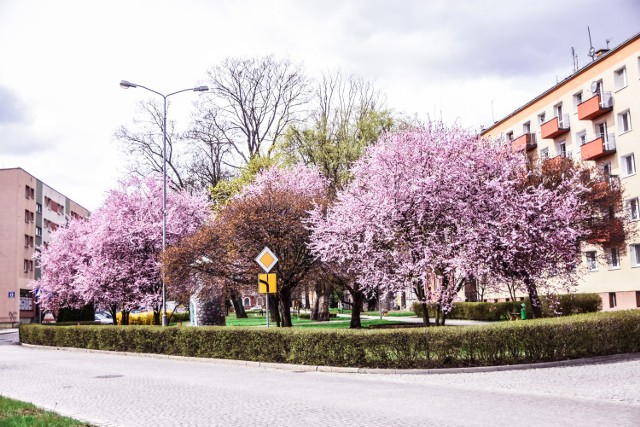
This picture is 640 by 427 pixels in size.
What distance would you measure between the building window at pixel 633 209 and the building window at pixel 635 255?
166 centimetres

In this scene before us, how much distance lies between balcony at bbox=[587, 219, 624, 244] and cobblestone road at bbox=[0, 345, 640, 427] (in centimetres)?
2042

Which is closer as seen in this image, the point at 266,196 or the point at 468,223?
the point at 468,223

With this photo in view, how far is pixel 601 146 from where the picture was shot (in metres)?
41.4

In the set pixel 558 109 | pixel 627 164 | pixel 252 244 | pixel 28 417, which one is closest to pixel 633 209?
pixel 627 164

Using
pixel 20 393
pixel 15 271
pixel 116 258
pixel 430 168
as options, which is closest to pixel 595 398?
pixel 20 393

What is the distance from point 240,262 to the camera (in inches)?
1050

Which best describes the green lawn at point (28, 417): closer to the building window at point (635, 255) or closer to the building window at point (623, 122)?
the building window at point (635, 255)

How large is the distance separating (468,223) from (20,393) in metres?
→ 14.9

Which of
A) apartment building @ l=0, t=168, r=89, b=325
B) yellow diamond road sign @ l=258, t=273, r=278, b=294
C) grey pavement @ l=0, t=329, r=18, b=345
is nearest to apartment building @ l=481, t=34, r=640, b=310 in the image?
yellow diamond road sign @ l=258, t=273, r=278, b=294

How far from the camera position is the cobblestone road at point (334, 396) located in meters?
8.90

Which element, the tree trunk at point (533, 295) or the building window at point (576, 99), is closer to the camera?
the tree trunk at point (533, 295)

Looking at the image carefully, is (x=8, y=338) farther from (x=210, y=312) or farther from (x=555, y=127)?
(x=555, y=127)

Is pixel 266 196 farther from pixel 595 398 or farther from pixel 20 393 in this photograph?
pixel 595 398

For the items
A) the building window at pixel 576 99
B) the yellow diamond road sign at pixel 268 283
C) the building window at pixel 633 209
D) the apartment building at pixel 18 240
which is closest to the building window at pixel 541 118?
the building window at pixel 576 99
